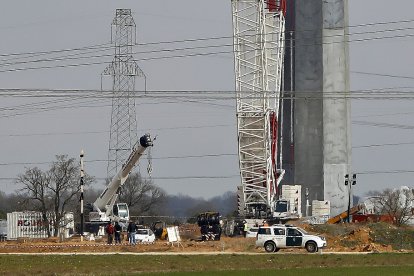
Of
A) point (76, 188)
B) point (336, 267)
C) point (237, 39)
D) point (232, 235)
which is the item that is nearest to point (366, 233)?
point (232, 235)

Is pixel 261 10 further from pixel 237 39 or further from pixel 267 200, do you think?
pixel 267 200

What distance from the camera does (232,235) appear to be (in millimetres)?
94000

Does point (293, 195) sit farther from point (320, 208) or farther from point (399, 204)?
point (399, 204)

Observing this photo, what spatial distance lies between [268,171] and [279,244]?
99.5 ft

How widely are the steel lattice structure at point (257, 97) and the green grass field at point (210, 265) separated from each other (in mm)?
37887

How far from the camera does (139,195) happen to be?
506ft

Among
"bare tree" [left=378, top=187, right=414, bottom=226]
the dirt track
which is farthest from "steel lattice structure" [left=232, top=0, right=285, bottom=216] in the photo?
"bare tree" [left=378, top=187, right=414, bottom=226]

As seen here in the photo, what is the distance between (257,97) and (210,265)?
50237mm

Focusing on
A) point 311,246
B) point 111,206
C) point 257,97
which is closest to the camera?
point 311,246

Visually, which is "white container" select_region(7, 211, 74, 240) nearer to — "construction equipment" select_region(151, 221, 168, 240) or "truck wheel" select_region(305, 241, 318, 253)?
"construction equipment" select_region(151, 221, 168, 240)

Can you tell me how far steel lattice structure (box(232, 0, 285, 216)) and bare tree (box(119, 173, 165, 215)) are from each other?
46.4 metres

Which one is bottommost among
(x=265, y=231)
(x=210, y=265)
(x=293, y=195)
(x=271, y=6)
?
(x=210, y=265)

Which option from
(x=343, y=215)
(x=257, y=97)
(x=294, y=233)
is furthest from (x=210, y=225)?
(x=343, y=215)

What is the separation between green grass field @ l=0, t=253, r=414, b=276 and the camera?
153ft
